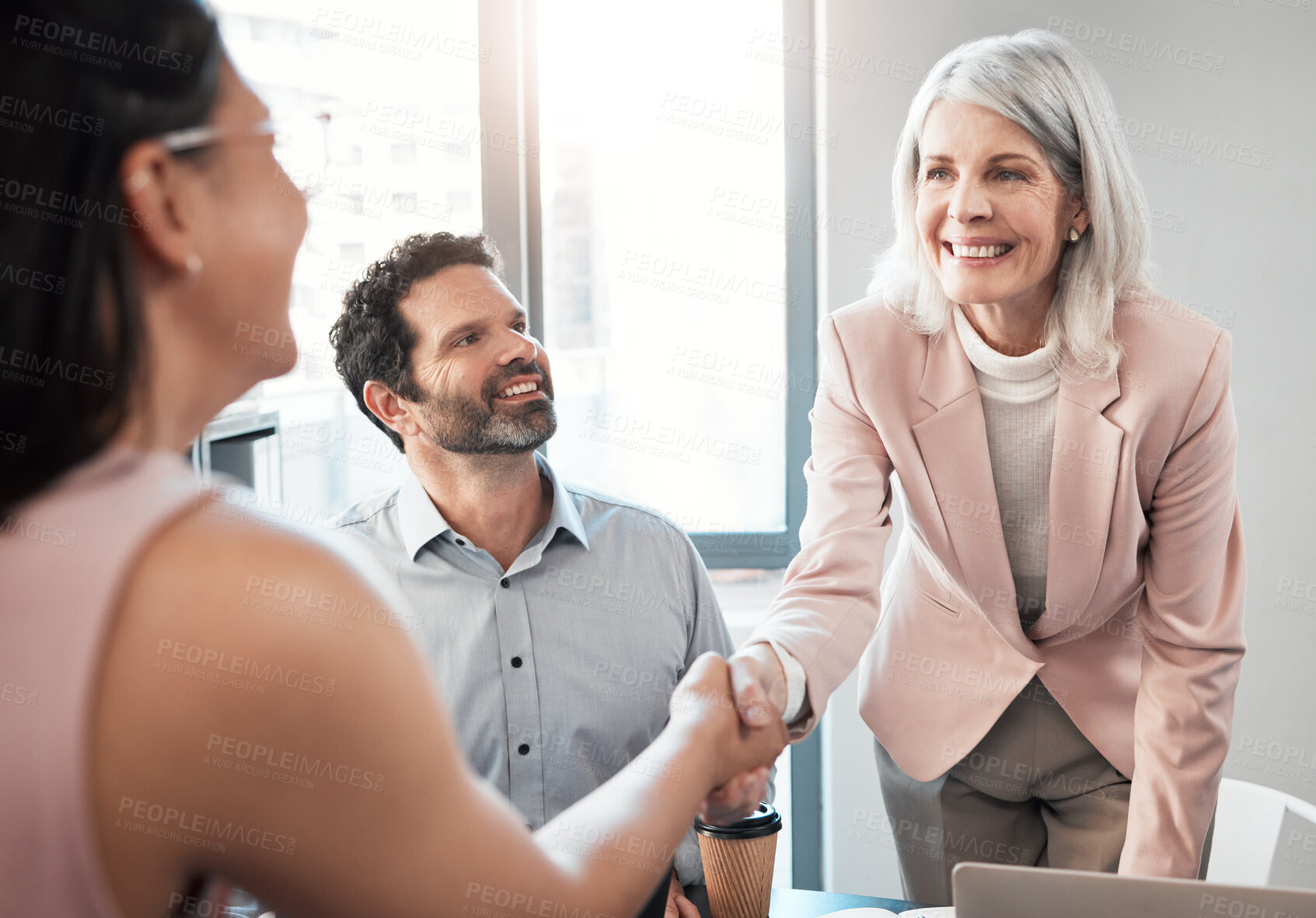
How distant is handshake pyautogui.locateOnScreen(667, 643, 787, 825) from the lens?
4.14ft

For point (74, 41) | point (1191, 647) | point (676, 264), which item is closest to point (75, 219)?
point (74, 41)

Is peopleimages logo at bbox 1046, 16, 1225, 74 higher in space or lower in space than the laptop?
higher

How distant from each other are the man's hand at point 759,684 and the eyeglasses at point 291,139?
35.0 inches

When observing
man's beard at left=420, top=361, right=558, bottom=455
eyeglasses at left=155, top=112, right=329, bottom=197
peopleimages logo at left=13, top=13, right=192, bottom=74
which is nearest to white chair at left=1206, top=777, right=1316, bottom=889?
man's beard at left=420, top=361, right=558, bottom=455

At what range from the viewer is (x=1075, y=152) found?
1.58 m

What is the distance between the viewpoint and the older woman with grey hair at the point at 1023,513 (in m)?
1.56

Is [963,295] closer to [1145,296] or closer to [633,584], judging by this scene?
[1145,296]

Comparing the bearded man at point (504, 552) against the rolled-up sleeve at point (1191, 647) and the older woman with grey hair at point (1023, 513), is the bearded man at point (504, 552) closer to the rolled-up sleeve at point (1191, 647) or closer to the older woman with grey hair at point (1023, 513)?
the older woman with grey hair at point (1023, 513)

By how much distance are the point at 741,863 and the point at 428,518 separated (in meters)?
1.02

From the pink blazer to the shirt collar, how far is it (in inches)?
19.8

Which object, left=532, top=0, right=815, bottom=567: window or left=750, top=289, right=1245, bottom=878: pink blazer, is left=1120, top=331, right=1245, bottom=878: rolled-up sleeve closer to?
left=750, top=289, right=1245, bottom=878: pink blazer

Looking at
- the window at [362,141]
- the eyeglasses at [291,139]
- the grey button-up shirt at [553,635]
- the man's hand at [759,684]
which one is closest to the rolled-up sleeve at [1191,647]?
the man's hand at [759,684]

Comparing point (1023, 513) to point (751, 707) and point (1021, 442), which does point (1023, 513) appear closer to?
point (1021, 442)

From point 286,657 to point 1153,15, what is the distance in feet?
9.07
